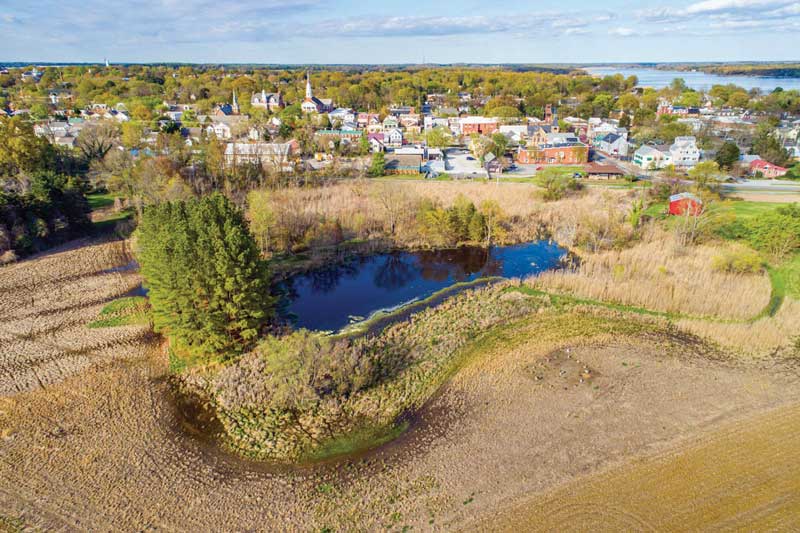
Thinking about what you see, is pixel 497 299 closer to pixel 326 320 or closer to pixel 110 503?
pixel 326 320

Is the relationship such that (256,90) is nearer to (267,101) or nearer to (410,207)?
(267,101)

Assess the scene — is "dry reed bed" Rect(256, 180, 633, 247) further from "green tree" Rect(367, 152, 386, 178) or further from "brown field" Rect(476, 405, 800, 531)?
"brown field" Rect(476, 405, 800, 531)

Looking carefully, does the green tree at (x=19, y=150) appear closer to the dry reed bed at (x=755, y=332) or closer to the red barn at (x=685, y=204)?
the dry reed bed at (x=755, y=332)

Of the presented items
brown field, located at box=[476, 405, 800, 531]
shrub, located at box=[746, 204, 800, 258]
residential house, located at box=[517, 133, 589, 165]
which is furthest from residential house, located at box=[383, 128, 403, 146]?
brown field, located at box=[476, 405, 800, 531]

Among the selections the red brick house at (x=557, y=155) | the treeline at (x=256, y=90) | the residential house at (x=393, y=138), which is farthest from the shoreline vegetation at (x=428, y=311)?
the treeline at (x=256, y=90)

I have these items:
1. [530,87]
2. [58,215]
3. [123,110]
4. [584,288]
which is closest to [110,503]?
[584,288]

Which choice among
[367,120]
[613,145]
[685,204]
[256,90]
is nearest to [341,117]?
[367,120]

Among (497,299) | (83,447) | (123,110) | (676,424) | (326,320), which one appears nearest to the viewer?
(83,447)
